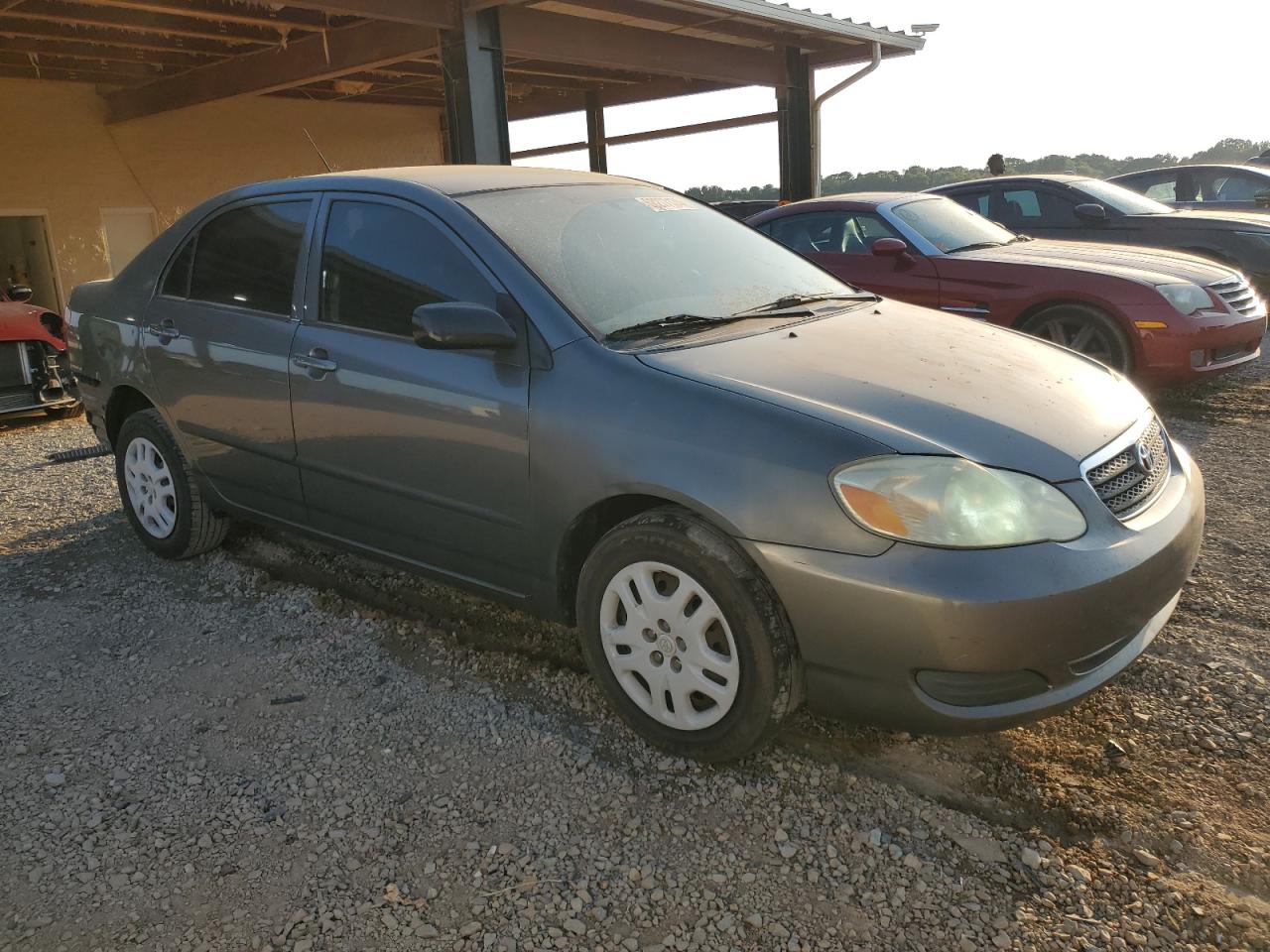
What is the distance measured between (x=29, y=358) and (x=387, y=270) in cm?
609

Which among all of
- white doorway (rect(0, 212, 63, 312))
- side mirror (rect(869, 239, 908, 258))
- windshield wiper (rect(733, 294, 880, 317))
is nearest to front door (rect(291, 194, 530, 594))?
windshield wiper (rect(733, 294, 880, 317))

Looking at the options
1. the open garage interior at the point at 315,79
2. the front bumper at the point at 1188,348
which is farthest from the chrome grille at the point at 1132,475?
the open garage interior at the point at 315,79

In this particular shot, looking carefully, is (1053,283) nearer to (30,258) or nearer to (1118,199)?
(1118,199)

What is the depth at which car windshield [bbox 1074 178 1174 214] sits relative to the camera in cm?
907

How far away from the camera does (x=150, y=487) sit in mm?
4629

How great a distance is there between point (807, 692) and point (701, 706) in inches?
12.8

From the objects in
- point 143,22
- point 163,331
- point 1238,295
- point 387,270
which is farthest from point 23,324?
point 1238,295

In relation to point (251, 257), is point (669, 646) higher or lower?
lower

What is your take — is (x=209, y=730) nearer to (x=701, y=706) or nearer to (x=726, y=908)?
(x=701, y=706)

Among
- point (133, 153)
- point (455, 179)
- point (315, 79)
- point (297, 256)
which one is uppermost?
point (315, 79)

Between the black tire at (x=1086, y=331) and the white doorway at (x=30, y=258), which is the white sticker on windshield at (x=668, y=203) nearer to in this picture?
the black tire at (x=1086, y=331)

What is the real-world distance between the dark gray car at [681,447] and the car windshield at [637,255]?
1cm

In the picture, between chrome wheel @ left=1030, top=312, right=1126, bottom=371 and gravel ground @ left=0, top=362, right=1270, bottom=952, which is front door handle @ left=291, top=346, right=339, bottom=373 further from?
chrome wheel @ left=1030, top=312, right=1126, bottom=371

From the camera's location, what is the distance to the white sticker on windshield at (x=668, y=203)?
12.6ft
